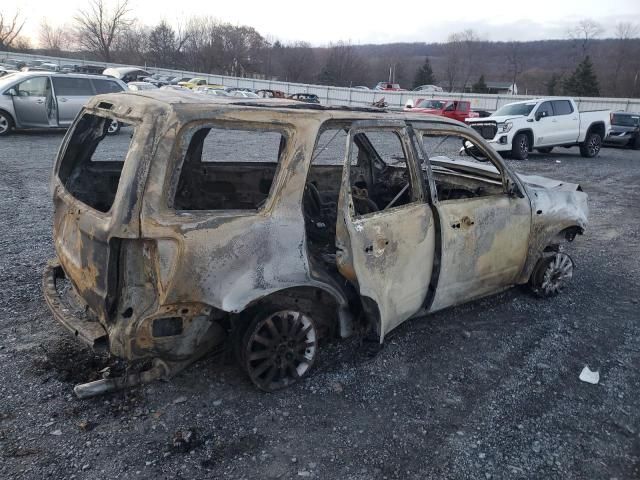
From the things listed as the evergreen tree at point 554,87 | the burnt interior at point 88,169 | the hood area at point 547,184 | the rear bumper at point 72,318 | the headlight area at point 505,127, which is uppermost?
the evergreen tree at point 554,87

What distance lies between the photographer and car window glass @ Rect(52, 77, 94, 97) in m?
13.1

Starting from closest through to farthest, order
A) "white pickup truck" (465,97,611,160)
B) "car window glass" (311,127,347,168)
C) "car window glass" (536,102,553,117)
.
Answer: "car window glass" (311,127,347,168)
"white pickup truck" (465,97,611,160)
"car window glass" (536,102,553,117)

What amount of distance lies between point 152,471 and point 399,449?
1294mm

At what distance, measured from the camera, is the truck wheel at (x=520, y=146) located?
47.3 ft

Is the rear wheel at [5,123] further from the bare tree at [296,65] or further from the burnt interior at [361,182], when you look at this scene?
the bare tree at [296,65]

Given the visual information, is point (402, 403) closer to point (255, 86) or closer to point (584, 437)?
point (584, 437)

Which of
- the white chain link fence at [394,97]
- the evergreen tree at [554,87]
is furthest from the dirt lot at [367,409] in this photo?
the evergreen tree at [554,87]

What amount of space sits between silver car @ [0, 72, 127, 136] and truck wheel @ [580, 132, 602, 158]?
15.2 meters

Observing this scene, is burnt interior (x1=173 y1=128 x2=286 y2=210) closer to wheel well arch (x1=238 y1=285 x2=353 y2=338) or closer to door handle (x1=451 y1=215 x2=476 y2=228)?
wheel well arch (x1=238 y1=285 x2=353 y2=338)

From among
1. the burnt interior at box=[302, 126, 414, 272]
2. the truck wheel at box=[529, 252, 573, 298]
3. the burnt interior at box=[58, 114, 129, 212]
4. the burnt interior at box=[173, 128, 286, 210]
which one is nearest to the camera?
the burnt interior at box=[58, 114, 129, 212]

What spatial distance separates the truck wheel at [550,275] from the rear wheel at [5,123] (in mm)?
13199

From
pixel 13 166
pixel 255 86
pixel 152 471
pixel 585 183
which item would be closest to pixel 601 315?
pixel 152 471

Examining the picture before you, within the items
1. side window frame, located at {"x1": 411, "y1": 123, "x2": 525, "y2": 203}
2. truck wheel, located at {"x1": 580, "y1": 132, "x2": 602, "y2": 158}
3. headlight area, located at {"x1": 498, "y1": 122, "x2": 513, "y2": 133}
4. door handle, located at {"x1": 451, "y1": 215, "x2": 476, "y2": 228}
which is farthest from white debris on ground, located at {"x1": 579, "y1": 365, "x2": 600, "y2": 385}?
truck wheel, located at {"x1": 580, "y1": 132, "x2": 602, "y2": 158}

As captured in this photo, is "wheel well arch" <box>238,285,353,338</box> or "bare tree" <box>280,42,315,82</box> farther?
"bare tree" <box>280,42,315,82</box>
